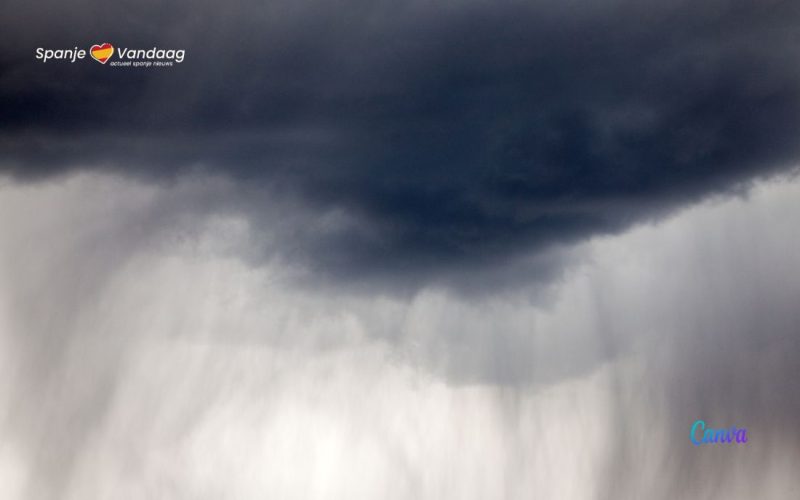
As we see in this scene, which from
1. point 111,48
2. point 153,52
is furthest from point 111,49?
point 153,52

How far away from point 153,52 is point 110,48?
10.5 meters

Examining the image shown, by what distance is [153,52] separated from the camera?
118125mm

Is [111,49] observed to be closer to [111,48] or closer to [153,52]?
[111,48]

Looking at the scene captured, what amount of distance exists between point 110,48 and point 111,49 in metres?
0.29

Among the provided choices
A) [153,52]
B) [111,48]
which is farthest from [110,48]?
[153,52]

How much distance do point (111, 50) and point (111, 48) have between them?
470mm

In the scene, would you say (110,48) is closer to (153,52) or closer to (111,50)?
(111,50)

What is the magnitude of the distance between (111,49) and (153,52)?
1031cm

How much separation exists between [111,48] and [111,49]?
0.23 metres

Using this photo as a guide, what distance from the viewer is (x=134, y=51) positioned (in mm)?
117688

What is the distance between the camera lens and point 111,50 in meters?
118

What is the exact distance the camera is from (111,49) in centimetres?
11775

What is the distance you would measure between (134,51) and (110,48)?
5.99 m

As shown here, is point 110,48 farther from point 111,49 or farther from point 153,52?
point 153,52
